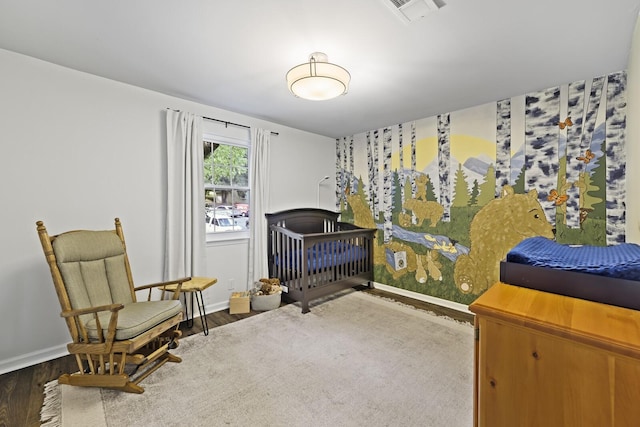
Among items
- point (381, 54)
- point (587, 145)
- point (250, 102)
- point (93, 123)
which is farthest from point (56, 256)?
point (587, 145)

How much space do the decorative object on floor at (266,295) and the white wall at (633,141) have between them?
2979 millimetres

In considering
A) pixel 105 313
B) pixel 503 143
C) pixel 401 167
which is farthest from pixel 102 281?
pixel 503 143

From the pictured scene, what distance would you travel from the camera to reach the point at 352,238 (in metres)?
3.67

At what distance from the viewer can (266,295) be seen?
10.1 ft

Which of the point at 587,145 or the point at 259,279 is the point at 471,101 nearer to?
the point at 587,145

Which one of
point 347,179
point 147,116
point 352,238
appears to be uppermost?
point 147,116

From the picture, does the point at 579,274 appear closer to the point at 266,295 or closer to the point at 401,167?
the point at 266,295

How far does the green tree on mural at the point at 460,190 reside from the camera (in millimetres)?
3076

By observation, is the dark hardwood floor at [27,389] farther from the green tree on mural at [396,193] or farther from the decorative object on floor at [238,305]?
the green tree on mural at [396,193]

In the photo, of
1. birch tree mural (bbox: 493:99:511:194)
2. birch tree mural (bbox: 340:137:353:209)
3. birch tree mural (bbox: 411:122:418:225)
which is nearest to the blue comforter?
birch tree mural (bbox: 493:99:511:194)

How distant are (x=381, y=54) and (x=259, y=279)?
2.70m

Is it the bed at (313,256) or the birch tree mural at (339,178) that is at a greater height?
the birch tree mural at (339,178)

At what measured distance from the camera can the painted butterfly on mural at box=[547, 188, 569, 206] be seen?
2475 millimetres

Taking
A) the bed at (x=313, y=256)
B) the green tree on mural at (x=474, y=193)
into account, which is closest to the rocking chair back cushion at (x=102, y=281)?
the bed at (x=313, y=256)
